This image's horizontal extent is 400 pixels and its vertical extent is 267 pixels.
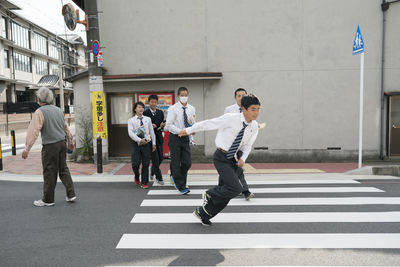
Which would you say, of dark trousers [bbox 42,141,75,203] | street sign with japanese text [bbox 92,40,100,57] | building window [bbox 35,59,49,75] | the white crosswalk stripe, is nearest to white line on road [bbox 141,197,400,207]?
the white crosswalk stripe

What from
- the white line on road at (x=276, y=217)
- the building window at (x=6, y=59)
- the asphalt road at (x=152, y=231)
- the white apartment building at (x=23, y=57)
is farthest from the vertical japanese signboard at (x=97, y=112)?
the building window at (x=6, y=59)

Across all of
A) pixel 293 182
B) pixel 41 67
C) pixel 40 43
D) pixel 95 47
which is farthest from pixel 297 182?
pixel 40 43

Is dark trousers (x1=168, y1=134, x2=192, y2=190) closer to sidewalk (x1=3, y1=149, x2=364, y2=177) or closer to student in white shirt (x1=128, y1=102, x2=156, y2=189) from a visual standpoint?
student in white shirt (x1=128, y1=102, x2=156, y2=189)

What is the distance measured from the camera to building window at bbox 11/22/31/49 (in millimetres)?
38062

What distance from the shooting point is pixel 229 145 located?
14.0 ft

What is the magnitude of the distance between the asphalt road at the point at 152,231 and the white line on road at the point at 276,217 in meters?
0.06

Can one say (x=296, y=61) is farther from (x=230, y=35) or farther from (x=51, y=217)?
(x=51, y=217)

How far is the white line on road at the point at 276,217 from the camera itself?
184 inches

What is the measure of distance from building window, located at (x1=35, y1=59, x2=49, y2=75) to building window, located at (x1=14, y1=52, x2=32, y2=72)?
2.24 meters

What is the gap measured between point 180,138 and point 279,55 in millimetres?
5746

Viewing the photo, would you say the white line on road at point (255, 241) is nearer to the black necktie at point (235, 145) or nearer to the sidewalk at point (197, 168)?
the black necktie at point (235, 145)

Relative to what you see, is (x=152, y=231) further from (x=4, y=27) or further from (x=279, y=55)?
(x=4, y=27)

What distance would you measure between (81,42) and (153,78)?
5455cm

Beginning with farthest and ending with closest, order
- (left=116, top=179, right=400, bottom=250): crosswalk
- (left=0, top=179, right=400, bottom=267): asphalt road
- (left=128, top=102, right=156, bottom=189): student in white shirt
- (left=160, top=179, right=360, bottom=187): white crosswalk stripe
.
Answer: (left=160, top=179, right=360, bottom=187): white crosswalk stripe
(left=128, top=102, right=156, bottom=189): student in white shirt
(left=116, top=179, right=400, bottom=250): crosswalk
(left=0, top=179, right=400, bottom=267): asphalt road
